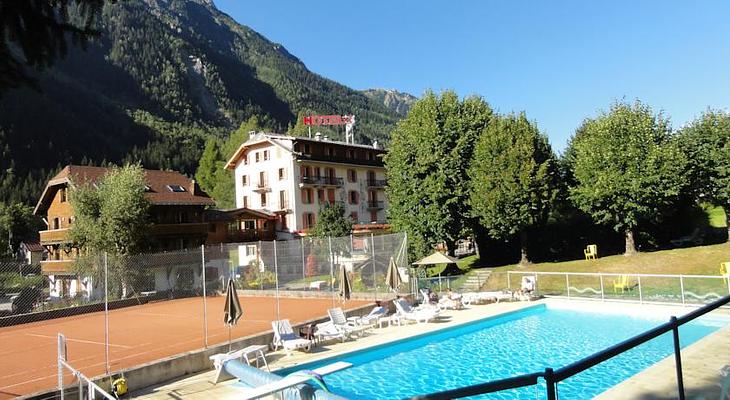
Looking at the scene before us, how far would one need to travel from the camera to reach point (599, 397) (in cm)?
703

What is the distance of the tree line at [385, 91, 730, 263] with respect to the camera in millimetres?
28078

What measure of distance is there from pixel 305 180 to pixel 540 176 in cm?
2585

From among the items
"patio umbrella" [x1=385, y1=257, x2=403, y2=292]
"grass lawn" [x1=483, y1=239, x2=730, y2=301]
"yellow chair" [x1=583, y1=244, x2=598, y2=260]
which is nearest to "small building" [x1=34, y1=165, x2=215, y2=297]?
"patio umbrella" [x1=385, y1=257, x2=403, y2=292]

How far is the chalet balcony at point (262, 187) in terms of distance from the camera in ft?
168

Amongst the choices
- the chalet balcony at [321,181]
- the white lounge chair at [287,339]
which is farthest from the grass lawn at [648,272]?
the chalet balcony at [321,181]

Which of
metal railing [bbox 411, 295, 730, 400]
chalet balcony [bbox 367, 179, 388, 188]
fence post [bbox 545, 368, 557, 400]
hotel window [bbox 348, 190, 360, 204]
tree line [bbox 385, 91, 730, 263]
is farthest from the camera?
chalet balcony [bbox 367, 179, 388, 188]

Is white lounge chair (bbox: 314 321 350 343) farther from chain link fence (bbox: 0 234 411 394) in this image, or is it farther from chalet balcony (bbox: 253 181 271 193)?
chalet balcony (bbox: 253 181 271 193)

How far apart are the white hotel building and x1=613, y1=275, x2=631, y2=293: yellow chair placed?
30490 mm

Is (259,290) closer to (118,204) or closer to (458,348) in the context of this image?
(118,204)

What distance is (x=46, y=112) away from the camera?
114188 millimetres

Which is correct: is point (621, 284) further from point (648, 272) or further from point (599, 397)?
point (599, 397)

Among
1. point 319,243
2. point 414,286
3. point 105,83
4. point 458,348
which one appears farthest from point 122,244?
point 105,83

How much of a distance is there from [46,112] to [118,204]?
339ft

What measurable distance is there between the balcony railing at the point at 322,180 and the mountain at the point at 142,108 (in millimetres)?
63507
